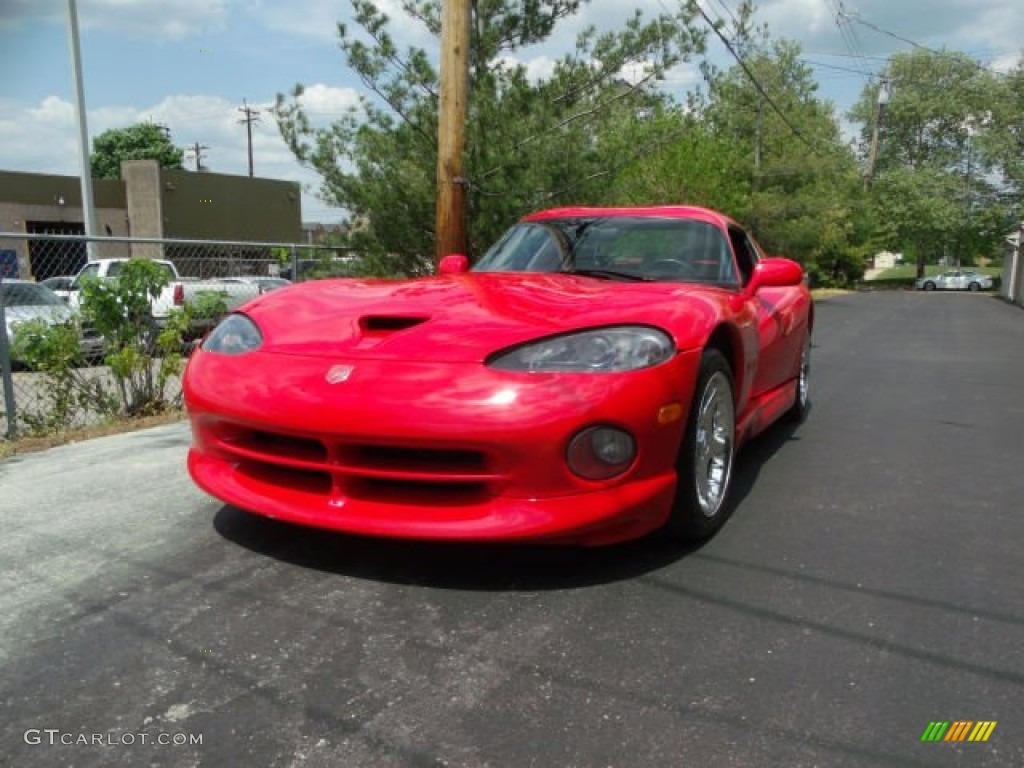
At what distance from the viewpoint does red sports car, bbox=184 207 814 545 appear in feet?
8.43

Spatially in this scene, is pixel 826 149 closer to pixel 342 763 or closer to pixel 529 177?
pixel 529 177

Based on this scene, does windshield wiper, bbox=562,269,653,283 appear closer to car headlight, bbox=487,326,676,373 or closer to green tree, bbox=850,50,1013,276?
car headlight, bbox=487,326,676,373

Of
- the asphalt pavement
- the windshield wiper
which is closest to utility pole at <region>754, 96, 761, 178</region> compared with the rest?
the windshield wiper

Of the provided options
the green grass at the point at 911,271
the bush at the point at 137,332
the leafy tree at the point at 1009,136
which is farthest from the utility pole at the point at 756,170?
the green grass at the point at 911,271

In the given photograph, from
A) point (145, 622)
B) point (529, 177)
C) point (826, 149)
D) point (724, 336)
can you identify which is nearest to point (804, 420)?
point (724, 336)

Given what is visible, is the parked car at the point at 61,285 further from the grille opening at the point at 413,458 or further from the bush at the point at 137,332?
the grille opening at the point at 413,458

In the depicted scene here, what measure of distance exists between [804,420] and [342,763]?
15.3ft

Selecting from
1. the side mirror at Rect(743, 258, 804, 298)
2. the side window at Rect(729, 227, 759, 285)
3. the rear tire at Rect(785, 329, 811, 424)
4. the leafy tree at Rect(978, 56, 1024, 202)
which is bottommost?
the rear tire at Rect(785, 329, 811, 424)

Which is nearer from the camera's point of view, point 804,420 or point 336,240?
point 804,420

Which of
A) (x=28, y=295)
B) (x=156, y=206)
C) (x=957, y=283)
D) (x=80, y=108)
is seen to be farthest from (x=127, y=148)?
(x=28, y=295)

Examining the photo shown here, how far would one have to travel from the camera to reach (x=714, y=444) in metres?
3.32

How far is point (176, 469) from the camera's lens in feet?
14.0

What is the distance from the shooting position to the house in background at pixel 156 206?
94.6ft

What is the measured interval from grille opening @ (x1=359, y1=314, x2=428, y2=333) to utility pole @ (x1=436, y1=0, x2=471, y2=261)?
4.58 m
